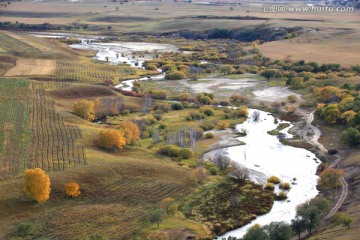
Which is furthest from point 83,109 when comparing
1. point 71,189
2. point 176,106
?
point 71,189

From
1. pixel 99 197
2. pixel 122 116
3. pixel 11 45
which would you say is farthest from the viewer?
pixel 11 45

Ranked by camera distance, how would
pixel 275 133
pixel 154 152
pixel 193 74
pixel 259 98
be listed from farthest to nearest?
pixel 193 74
pixel 259 98
pixel 275 133
pixel 154 152

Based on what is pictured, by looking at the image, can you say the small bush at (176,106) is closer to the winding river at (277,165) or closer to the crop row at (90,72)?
the winding river at (277,165)

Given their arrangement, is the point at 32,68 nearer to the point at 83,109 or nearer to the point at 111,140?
the point at 83,109

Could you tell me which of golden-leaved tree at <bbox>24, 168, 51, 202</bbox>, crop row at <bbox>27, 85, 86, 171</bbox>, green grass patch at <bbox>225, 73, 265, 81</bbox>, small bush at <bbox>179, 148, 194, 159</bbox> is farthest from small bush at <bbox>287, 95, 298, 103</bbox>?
golden-leaved tree at <bbox>24, 168, 51, 202</bbox>

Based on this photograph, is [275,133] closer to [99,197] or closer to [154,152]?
[154,152]

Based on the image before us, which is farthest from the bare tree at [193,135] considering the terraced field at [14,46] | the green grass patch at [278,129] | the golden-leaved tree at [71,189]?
the terraced field at [14,46]

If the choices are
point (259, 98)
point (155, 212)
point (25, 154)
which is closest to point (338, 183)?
point (155, 212)
